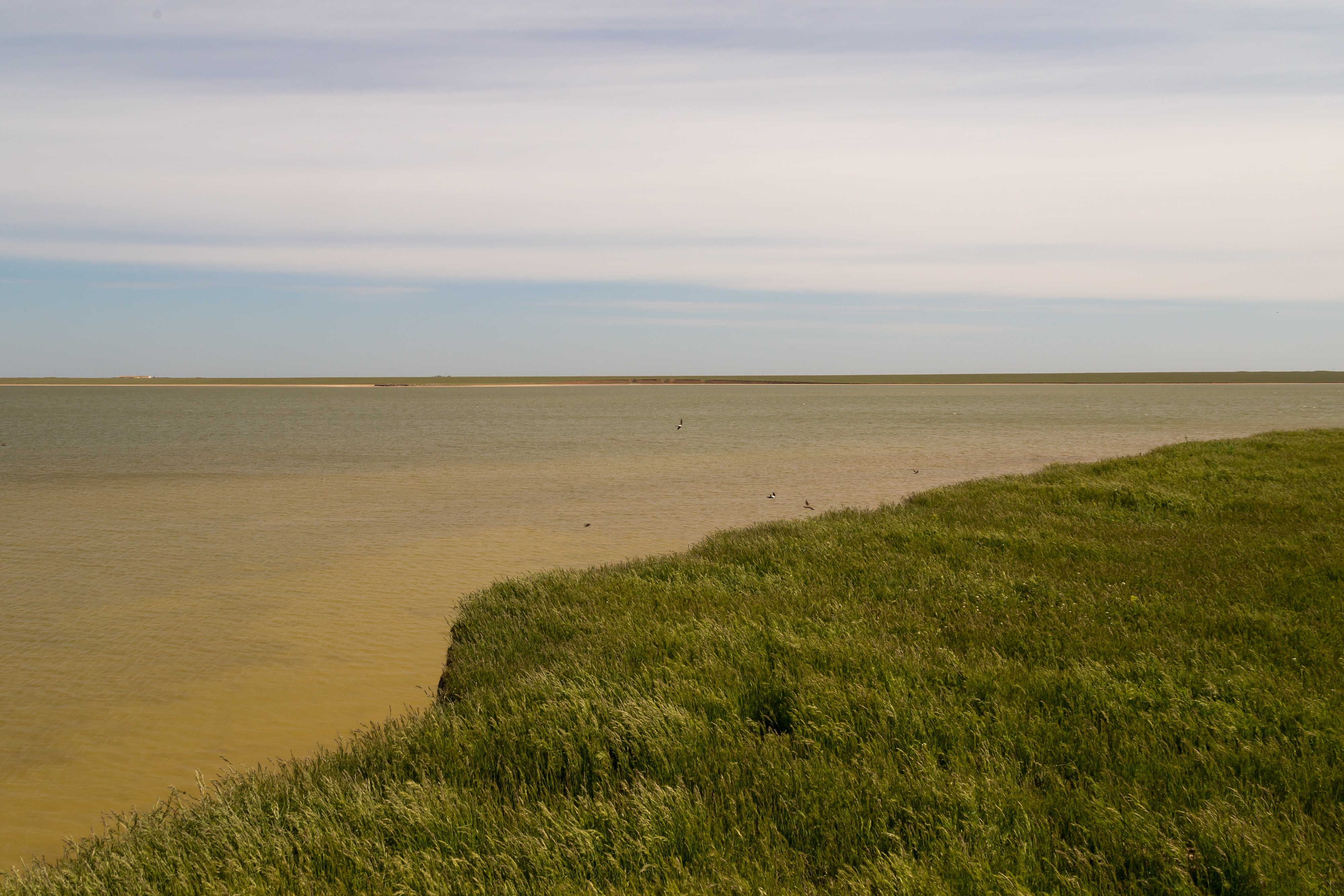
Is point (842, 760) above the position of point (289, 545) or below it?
above

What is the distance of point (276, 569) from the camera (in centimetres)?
1608

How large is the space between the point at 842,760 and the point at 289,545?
1640cm

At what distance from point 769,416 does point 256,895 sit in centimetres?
8149

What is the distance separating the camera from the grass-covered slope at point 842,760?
4.27 m

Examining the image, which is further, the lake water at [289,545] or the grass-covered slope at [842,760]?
the lake water at [289,545]

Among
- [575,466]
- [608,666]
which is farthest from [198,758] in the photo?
[575,466]

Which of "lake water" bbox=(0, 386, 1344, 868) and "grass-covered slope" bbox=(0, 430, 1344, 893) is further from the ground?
"grass-covered slope" bbox=(0, 430, 1344, 893)

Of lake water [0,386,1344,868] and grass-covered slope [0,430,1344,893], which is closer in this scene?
grass-covered slope [0,430,1344,893]

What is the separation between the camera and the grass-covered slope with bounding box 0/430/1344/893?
14.0ft

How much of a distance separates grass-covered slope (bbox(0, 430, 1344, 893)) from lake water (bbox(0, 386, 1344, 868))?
1979 mm

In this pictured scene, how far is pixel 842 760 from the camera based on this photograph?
548 cm

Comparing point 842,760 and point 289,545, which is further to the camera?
point 289,545

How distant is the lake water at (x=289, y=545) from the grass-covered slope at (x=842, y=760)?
6.49ft

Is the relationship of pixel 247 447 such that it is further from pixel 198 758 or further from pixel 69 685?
pixel 198 758
